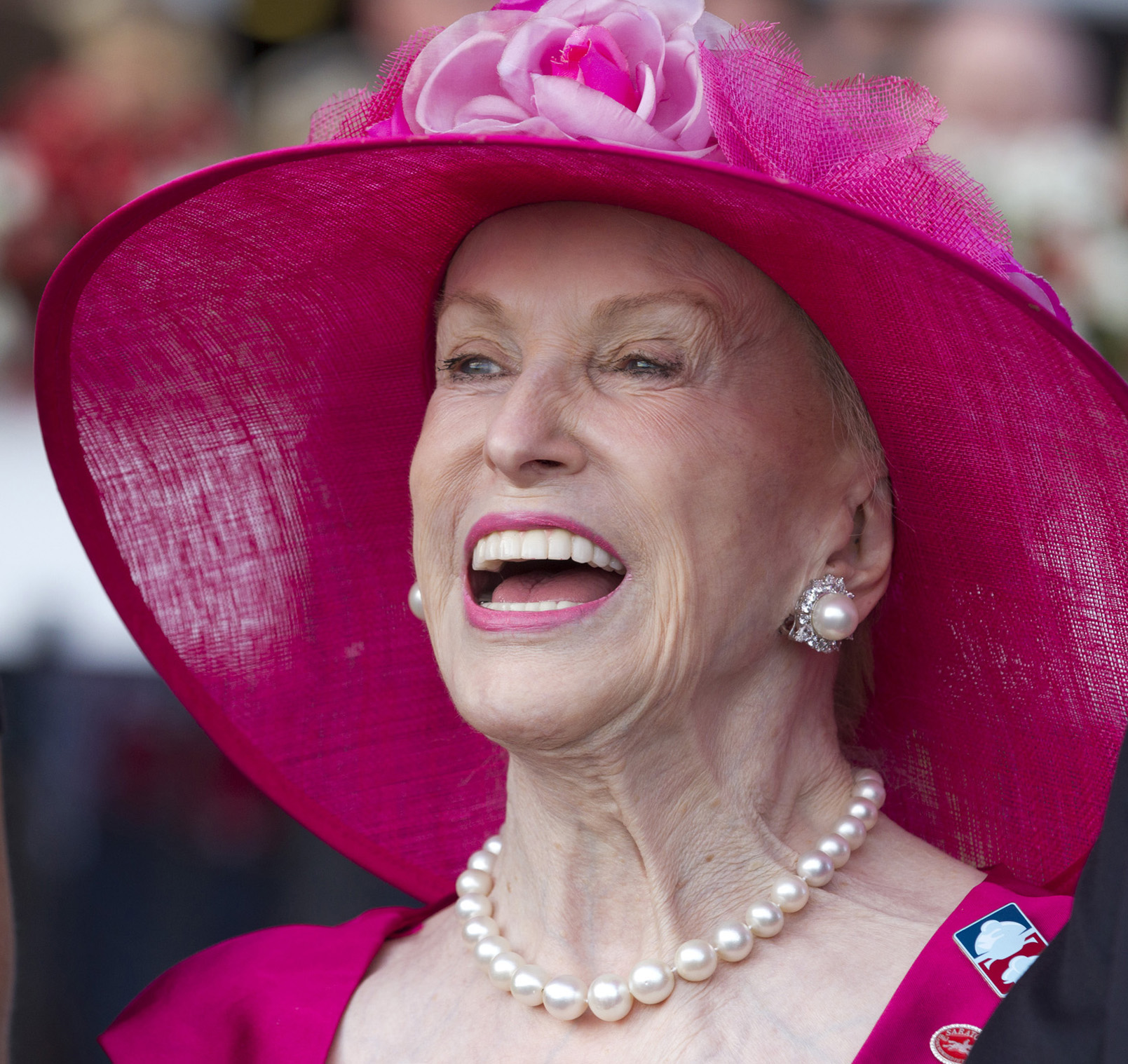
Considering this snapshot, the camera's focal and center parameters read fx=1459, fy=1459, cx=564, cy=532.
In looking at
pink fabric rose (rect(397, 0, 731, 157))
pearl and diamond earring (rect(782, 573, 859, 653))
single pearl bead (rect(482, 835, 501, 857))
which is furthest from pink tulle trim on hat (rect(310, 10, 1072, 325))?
single pearl bead (rect(482, 835, 501, 857))

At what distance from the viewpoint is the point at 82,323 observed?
6.93ft

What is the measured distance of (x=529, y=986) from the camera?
186 centimetres

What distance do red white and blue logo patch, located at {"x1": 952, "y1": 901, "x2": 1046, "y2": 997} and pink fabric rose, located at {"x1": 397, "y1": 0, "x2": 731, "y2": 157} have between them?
3.20 ft

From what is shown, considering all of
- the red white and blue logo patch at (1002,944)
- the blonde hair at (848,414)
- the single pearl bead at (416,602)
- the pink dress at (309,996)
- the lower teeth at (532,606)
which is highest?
the blonde hair at (848,414)

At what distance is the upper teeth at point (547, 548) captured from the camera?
1.76 meters

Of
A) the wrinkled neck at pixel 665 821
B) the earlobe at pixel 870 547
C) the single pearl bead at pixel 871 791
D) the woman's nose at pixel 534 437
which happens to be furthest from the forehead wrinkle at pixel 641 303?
the single pearl bead at pixel 871 791

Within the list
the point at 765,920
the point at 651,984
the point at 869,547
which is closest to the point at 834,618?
the point at 869,547

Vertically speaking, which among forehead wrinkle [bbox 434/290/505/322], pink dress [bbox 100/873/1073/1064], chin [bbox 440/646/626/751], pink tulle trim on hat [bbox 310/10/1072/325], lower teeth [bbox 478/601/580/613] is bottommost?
pink dress [bbox 100/873/1073/1064]

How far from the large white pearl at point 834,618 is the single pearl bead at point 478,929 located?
60 centimetres

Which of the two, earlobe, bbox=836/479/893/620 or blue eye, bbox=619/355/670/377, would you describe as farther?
earlobe, bbox=836/479/893/620

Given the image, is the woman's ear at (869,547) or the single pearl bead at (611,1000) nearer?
the single pearl bead at (611,1000)

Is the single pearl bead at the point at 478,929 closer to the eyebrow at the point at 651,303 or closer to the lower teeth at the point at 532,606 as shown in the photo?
the lower teeth at the point at 532,606

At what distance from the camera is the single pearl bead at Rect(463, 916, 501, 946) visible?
1979 millimetres

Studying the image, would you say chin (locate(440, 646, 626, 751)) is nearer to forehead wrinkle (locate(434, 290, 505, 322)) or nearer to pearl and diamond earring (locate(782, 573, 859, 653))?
pearl and diamond earring (locate(782, 573, 859, 653))
